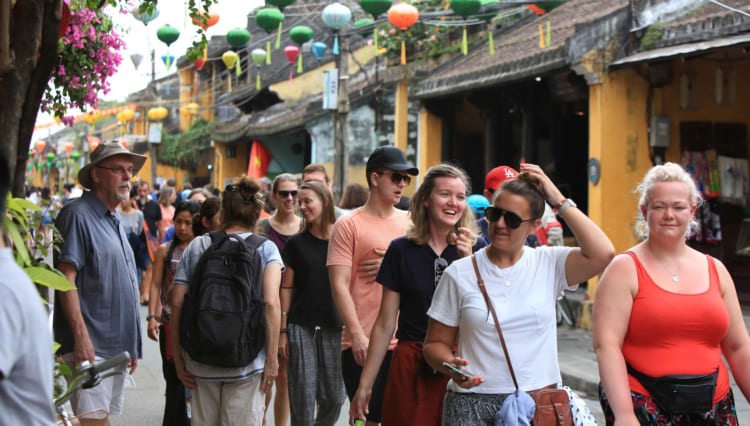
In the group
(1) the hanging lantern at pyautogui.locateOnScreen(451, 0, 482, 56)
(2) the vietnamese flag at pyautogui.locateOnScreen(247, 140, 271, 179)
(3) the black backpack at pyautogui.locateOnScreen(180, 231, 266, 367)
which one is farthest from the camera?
(2) the vietnamese flag at pyautogui.locateOnScreen(247, 140, 271, 179)

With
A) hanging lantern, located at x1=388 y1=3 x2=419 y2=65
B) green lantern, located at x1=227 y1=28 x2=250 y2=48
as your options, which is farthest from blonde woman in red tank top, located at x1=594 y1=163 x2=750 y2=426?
green lantern, located at x1=227 y1=28 x2=250 y2=48

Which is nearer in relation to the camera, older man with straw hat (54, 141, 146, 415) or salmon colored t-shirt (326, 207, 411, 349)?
older man with straw hat (54, 141, 146, 415)

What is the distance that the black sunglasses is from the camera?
4.16 m

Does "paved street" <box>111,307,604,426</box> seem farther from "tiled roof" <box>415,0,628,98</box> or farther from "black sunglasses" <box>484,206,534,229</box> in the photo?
"tiled roof" <box>415,0,628,98</box>

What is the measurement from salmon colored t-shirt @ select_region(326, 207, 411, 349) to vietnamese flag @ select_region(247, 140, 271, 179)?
2380 cm

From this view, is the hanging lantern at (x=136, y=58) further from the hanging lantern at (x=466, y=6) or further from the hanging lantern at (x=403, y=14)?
the hanging lantern at (x=466, y=6)

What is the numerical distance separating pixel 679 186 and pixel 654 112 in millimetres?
9780

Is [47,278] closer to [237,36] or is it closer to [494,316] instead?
[494,316]

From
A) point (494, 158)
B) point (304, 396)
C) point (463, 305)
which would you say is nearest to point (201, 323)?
point (304, 396)

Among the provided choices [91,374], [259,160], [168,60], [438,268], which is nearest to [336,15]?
[168,60]

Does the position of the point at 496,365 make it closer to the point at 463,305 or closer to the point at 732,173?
the point at 463,305

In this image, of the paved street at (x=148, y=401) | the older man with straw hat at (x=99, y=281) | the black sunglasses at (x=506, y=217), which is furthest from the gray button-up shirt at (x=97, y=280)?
the paved street at (x=148, y=401)

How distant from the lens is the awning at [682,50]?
10.8 meters

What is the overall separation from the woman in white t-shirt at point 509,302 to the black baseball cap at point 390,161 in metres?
1.55
